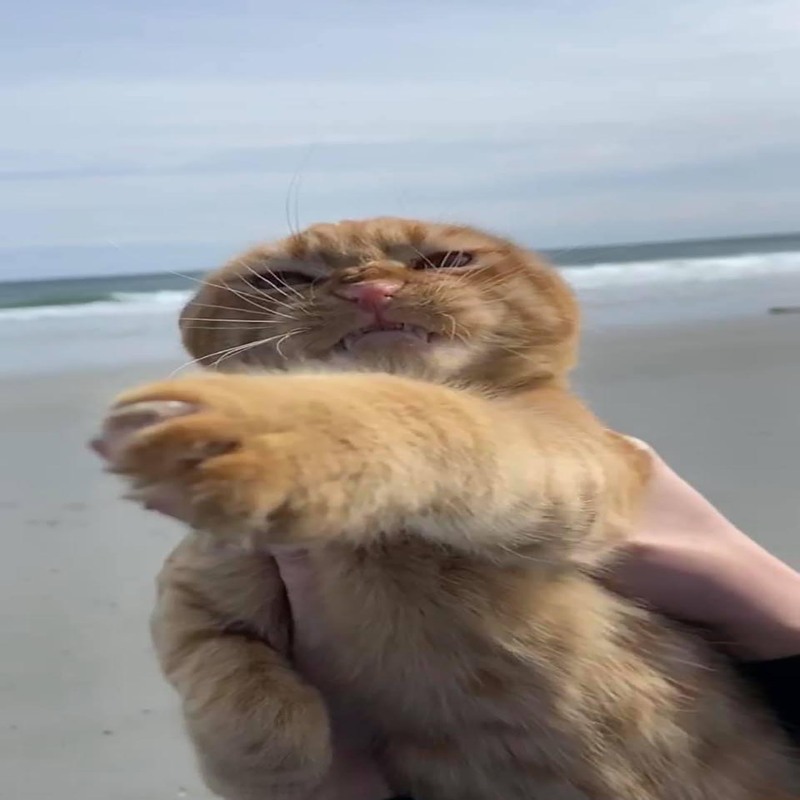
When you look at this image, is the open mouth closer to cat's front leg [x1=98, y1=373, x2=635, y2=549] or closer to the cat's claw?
cat's front leg [x1=98, y1=373, x2=635, y2=549]

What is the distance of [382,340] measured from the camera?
42.1 inches

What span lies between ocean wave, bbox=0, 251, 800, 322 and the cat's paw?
18.0ft

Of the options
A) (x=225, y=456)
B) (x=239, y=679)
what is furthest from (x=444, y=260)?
(x=225, y=456)

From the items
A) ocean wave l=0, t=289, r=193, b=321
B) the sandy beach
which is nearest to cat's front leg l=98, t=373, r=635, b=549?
the sandy beach

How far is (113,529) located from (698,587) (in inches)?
77.0

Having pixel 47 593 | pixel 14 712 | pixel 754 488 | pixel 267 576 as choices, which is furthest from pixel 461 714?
pixel 754 488

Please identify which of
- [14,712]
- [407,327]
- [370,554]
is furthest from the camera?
[14,712]

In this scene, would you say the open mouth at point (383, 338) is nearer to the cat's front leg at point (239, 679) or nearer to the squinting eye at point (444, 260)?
the squinting eye at point (444, 260)

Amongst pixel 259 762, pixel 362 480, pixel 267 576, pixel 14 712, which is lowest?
pixel 14 712

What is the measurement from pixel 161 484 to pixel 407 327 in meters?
0.50

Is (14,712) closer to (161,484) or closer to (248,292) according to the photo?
(248,292)

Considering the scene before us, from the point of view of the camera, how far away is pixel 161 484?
624mm

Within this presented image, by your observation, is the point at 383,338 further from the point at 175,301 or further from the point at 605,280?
the point at 605,280

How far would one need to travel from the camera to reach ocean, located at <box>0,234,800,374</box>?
16.8ft
